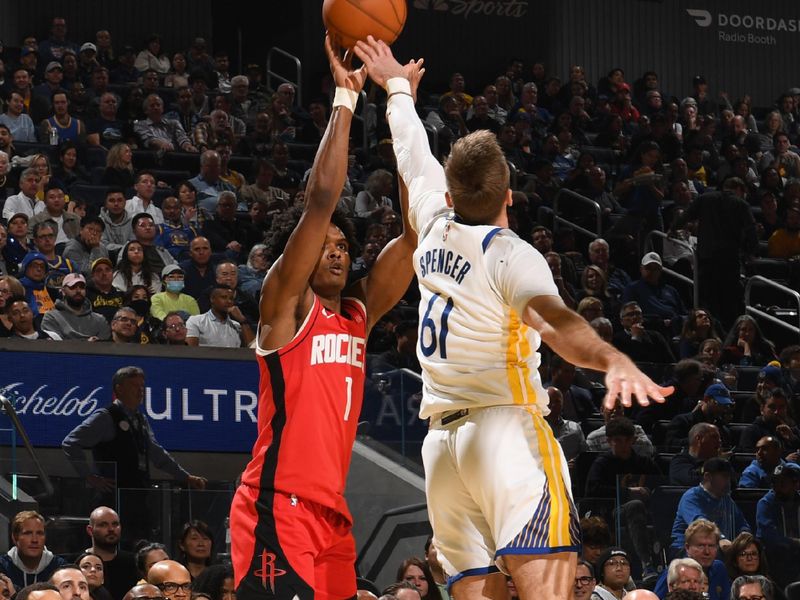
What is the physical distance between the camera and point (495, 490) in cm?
452

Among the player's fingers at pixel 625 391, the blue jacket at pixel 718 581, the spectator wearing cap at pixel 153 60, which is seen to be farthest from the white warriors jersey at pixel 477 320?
the spectator wearing cap at pixel 153 60

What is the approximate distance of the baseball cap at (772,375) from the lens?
Result: 514 inches

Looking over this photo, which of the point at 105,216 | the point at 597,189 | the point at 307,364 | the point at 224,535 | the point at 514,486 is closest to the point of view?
the point at 514,486

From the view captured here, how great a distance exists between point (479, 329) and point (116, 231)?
29.7 feet

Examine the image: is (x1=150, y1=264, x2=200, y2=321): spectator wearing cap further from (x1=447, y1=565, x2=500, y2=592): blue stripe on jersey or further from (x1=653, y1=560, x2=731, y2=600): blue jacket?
(x1=447, y1=565, x2=500, y2=592): blue stripe on jersey

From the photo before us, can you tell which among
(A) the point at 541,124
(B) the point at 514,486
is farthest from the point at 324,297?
(A) the point at 541,124

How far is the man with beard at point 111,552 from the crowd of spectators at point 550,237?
0.44 metres

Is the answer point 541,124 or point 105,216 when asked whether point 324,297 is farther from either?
point 541,124

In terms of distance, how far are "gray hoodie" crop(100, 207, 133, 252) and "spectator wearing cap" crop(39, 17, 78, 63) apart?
4.49m

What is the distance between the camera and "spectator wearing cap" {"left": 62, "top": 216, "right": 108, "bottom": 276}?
12398 mm

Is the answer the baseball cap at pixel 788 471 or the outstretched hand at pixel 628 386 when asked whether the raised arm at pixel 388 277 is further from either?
the baseball cap at pixel 788 471

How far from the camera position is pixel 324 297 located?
5.29 m

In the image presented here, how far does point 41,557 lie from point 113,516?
21.5 inches

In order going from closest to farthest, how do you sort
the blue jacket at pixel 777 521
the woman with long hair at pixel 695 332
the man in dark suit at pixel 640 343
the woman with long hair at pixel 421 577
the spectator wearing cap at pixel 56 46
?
the woman with long hair at pixel 421 577
the blue jacket at pixel 777 521
the man in dark suit at pixel 640 343
the woman with long hair at pixel 695 332
the spectator wearing cap at pixel 56 46
